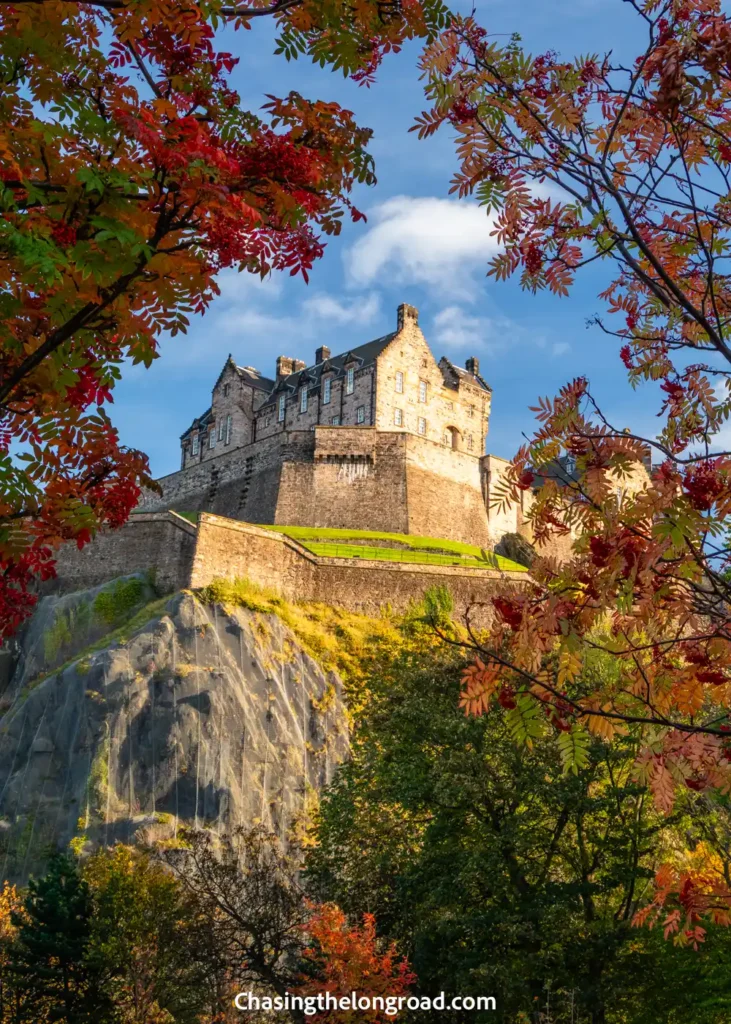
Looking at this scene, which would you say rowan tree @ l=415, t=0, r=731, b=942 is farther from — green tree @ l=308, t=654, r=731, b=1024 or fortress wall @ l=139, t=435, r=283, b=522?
fortress wall @ l=139, t=435, r=283, b=522

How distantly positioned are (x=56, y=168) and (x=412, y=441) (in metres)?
52.4

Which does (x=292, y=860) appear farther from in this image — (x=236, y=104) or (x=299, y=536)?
(x=236, y=104)

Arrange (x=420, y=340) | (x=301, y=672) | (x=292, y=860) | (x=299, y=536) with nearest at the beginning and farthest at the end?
(x=292, y=860)
(x=301, y=672)
(x=299, y=536)
(x=420, y=340)

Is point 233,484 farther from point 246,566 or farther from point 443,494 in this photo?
point 246,566

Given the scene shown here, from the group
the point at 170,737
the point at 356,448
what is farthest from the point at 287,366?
the point at 170,737

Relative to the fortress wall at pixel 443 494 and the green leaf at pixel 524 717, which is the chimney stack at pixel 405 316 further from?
the green leaf at pixel 524 717

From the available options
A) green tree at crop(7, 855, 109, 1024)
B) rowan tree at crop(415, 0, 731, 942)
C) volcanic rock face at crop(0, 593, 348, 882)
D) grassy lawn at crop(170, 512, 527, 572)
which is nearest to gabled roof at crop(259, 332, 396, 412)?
grassy lawn at crop(170, 512, 527, 572)

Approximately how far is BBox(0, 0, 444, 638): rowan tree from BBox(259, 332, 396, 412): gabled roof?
55688 mm

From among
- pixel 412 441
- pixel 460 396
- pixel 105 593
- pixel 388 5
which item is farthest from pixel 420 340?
pixel 388 5

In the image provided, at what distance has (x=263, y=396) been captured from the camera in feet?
229

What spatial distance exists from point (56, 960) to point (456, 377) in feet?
157

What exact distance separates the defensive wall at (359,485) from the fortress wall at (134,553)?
37.2 ft

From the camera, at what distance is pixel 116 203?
4.50 meters

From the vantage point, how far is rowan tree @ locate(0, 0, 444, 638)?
15.1 feet
